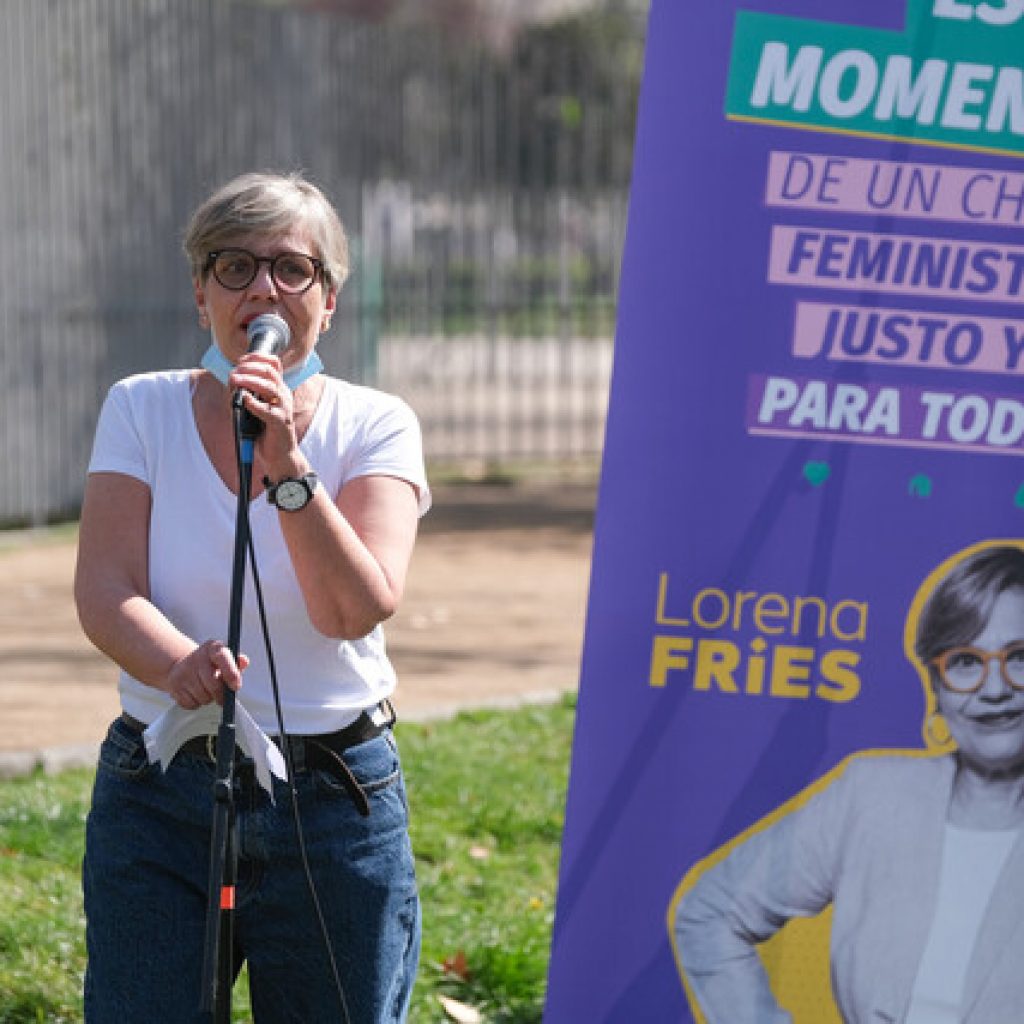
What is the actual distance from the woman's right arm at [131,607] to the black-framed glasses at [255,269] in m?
0.33

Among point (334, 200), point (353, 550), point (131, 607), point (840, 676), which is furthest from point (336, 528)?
point (334, 200)

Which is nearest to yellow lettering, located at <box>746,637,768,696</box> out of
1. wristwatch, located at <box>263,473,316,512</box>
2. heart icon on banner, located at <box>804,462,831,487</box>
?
heart icon on banner, located at <box>804,462,831,487</box>

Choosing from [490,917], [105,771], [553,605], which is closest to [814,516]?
[105,771]

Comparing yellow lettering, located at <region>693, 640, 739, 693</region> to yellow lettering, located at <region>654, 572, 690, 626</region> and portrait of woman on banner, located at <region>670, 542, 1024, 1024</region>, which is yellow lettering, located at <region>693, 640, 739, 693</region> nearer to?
yellow lettering, located at <region>654, 572, 690, 626</region>

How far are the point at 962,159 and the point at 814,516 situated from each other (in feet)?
2.01

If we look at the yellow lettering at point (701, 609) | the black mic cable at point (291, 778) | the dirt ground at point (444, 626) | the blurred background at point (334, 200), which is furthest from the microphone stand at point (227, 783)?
the blurred background at point (334, 200)

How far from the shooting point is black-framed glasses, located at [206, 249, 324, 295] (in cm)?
329

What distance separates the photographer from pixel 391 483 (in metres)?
3.38

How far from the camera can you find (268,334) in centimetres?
313

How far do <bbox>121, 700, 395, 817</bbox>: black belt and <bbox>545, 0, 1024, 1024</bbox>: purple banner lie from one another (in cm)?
47

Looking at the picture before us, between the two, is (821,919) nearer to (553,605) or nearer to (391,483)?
(391,483)

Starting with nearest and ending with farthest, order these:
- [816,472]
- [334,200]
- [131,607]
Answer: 1. [131,607]
2. [816,472]
3. [334,200]

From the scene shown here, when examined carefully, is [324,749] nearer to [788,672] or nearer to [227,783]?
[227,783]

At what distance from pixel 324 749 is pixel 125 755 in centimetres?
29
